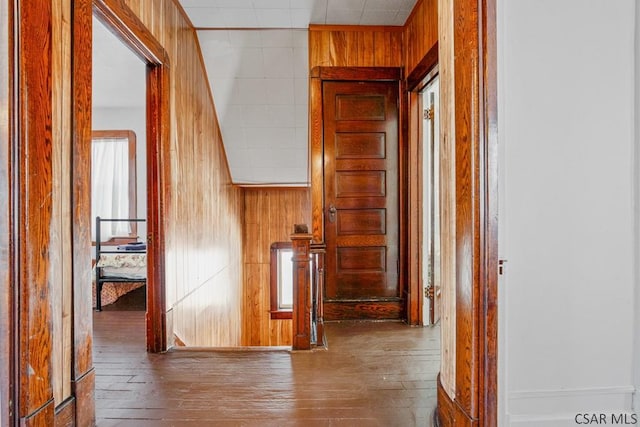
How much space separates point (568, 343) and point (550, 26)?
4.00 feet

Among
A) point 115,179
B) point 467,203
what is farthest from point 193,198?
point 467,203

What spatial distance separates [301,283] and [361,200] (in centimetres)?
117

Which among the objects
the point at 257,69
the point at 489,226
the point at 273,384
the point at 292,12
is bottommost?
the point at 273,384

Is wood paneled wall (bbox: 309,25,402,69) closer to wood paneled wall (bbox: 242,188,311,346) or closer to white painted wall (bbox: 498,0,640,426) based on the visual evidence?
white painted wall (bbox: 498,0,640,426)

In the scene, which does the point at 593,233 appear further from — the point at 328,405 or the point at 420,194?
the point at 420,194

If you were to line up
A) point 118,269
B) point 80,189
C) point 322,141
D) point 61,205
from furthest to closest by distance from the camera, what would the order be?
point 118,269, point 322,141, point 80,189, point 61,205

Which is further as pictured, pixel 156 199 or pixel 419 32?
pixel 419 32

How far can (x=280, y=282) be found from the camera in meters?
6.28

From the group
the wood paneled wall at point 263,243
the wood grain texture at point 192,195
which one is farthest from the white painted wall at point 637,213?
the wood paneled wall at point 263,243

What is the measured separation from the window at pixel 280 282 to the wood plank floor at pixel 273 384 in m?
3.09

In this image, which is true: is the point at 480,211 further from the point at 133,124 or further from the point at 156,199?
the point at 133,124

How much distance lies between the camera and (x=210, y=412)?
78.4 inches

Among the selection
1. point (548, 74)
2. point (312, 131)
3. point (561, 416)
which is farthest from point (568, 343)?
point (312, 131)

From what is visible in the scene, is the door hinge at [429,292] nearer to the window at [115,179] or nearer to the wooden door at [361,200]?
the wooden door at [361,200]
